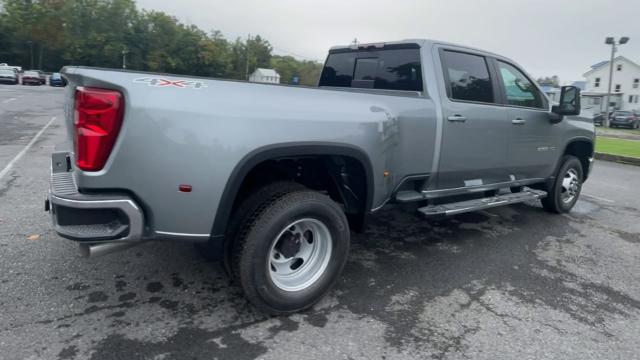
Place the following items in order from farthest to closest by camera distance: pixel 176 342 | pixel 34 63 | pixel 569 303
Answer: pixel 34 63
pixel 569 303
pixel 176 342

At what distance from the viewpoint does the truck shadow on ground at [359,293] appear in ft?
8.96

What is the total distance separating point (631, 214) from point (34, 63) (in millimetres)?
76959

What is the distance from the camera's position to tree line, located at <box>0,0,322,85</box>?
205 feet

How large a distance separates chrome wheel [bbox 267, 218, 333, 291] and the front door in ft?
8.31

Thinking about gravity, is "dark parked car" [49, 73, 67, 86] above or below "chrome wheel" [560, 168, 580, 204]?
above

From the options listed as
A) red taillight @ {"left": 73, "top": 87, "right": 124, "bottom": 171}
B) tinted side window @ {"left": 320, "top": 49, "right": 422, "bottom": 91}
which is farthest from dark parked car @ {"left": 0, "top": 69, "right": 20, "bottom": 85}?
red taillight @ {"left": 73, "top": 87, "right": 124, "bottom": 171}

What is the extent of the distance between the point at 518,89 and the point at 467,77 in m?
0.97

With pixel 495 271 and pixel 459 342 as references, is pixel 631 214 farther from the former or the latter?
pixel 459 342

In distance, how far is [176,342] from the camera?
266 cm

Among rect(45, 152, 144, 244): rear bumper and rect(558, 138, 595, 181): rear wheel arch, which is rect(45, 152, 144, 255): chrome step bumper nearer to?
rect(45, 152, 144, 244): rear bumper

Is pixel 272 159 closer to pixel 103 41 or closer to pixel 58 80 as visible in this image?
pixel 58 80

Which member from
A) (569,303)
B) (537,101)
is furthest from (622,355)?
(537,101)

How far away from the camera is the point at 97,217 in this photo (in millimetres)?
2434

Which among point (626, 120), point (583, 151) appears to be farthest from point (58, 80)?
point (626, 120)
